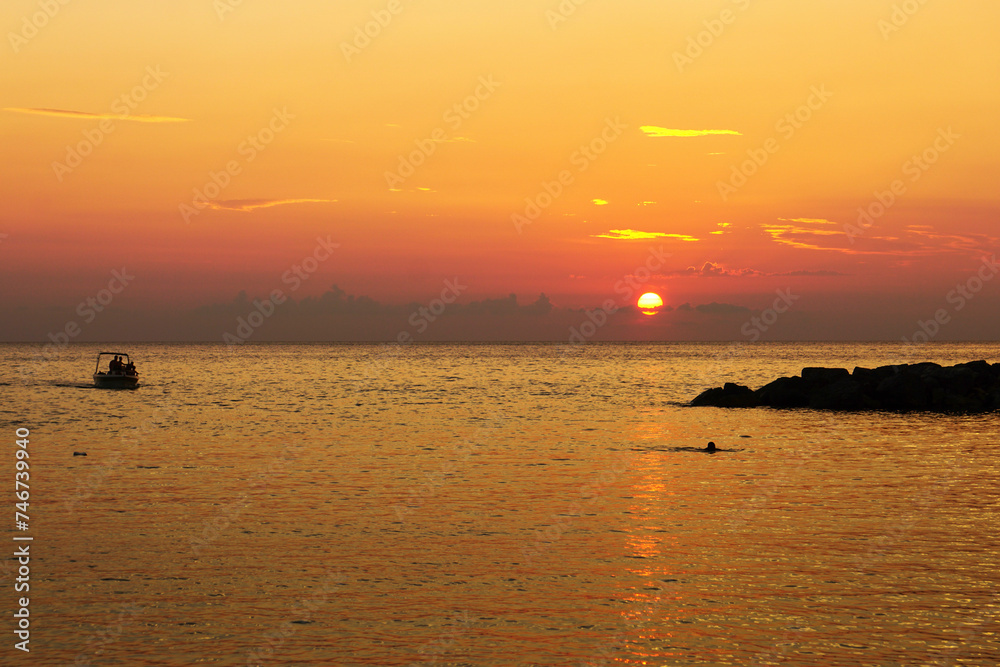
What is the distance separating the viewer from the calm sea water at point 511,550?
1445 cm

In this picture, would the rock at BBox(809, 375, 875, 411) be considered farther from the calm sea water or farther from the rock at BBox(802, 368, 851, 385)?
the calm sea water

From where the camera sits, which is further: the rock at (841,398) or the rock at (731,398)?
the rock at (731,398)

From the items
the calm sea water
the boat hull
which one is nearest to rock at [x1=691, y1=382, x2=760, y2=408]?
the calm sea water

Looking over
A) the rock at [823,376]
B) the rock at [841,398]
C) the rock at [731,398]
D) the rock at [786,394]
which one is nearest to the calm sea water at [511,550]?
the rock at [841,398]

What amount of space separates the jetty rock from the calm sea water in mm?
19447

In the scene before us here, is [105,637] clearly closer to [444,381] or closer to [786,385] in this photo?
[786,385]

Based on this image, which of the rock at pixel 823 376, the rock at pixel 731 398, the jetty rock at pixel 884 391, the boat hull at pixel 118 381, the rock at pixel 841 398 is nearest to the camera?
the rock at pixel 841 398

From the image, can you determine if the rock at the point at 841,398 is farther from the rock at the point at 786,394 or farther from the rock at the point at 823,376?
the rock at the point at 823,376

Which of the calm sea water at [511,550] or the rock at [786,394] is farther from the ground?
the rock at [786,394]

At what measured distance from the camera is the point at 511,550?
2048 cm

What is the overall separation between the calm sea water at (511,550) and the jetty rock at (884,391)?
1945cm

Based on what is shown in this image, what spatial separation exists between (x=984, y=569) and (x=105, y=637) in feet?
57.3

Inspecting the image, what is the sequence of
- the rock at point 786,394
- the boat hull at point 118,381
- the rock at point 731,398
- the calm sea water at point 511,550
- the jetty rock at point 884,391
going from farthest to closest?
the boat hull at point 118,381, the rock at point 731,398, the rock at point 786,394, the jetty rock at point 884,391, the calm sea water at point 511,550

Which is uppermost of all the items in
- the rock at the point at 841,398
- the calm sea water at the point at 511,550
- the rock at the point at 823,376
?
the rock at the point at 823,376
